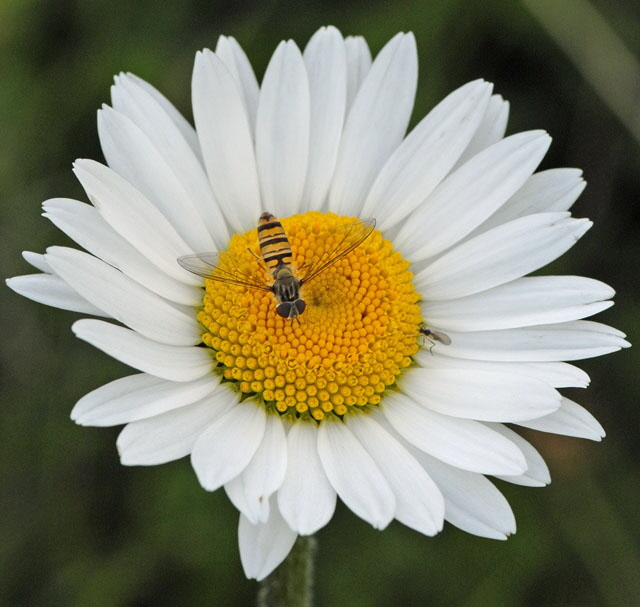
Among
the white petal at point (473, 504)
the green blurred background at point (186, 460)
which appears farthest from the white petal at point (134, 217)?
the green blurred background at point (186, 460)

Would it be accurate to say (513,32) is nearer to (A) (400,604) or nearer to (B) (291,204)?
(B) (291,204)

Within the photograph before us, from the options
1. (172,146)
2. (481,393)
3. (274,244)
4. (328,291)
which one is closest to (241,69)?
(172,146)

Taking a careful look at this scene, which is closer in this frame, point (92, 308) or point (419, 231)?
point (92, 308)

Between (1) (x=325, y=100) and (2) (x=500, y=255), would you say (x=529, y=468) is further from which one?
(1) (x=325, y=100)

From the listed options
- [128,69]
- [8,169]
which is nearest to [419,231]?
[128,69]

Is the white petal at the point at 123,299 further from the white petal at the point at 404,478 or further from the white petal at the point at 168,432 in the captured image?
the white petal at the point at 404,478

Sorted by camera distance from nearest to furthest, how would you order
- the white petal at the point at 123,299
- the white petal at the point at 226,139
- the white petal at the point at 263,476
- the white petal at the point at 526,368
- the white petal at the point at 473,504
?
1. the white petal at the point at 263,476
2. the white petal at the point at 123,299
3. the white petal at the point at 473,504
4. the white petal at the point at 526,368
5. the white petal at the point at 226,139
